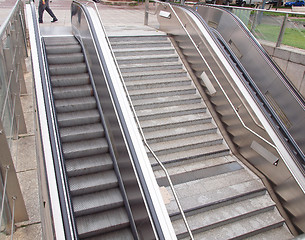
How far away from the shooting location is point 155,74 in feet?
21.4

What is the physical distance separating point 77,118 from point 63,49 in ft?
6.43

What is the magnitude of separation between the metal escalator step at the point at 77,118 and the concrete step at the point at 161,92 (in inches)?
44.7

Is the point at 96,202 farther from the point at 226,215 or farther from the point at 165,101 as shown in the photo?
the point at 165,101

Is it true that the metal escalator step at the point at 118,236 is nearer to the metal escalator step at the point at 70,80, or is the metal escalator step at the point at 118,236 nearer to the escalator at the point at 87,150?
the escalator at the point at 87,150

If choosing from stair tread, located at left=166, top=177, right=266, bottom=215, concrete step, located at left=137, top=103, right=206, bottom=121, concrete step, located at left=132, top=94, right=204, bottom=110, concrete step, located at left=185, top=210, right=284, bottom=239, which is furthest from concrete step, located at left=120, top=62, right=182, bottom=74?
concrete step, located at left=185, top=210, right=284, bottom=239

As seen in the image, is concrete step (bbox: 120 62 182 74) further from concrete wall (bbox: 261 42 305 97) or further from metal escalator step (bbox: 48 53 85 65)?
concrete wall (bbox: 261 42 305 97)

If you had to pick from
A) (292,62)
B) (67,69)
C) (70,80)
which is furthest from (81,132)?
(292,62)

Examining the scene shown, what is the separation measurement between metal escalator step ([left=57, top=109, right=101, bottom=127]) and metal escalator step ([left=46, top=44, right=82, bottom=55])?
172 centimetres

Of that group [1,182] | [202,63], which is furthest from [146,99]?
[1,182]

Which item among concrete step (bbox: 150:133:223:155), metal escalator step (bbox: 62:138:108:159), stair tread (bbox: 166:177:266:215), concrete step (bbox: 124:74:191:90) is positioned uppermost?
concrete step (bbox: 124:74:191:90)

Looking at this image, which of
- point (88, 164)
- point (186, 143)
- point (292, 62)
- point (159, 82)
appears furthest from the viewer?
point (159, 82)

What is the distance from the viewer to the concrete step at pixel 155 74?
6289 mm

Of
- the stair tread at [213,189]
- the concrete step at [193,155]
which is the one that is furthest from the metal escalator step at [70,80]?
the stair tread at [213,189]

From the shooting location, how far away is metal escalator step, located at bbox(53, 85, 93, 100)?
17.2 feet
